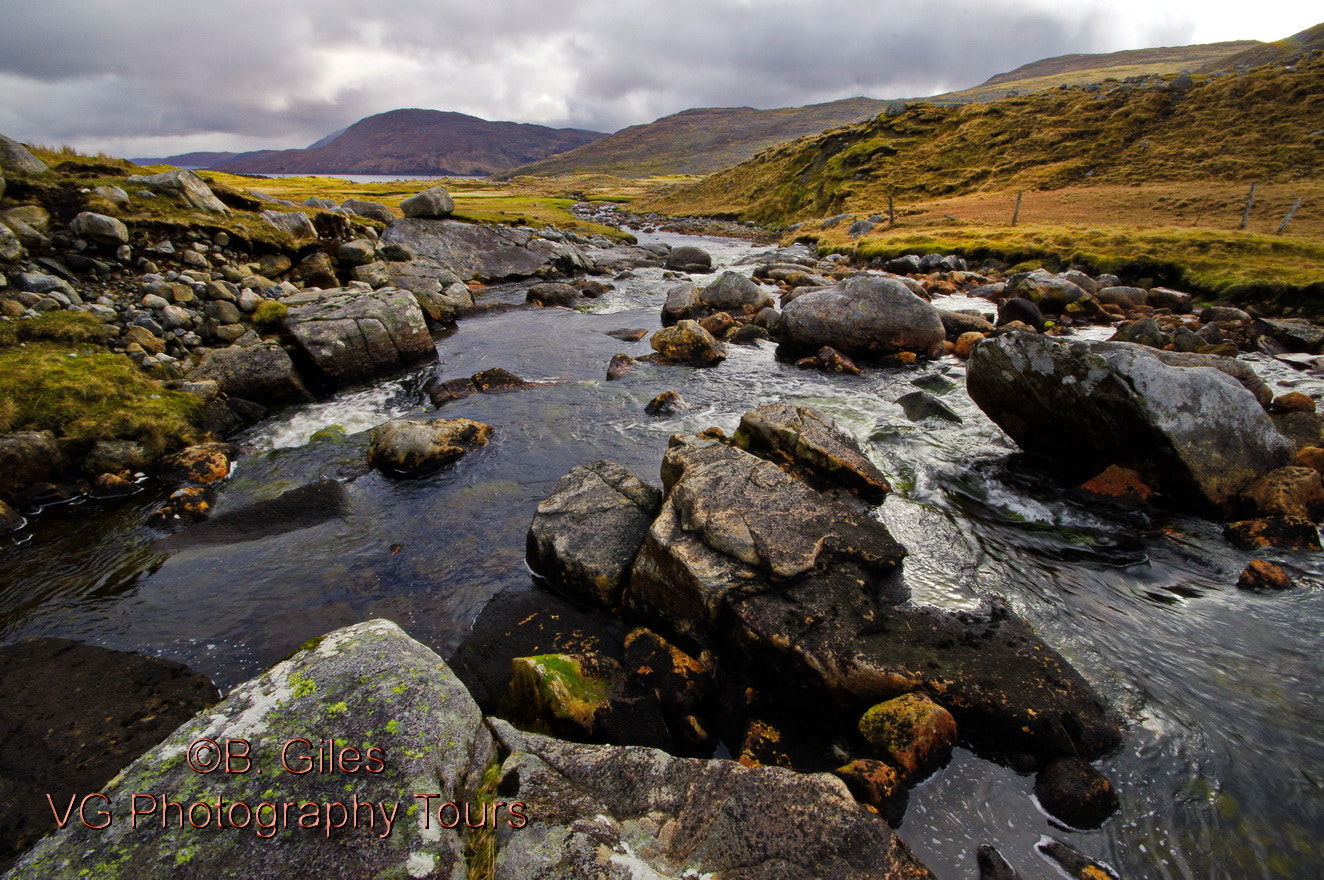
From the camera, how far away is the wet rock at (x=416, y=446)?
10.4m

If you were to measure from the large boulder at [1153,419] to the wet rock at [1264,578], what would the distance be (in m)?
1.52

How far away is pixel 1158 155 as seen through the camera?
4709cm

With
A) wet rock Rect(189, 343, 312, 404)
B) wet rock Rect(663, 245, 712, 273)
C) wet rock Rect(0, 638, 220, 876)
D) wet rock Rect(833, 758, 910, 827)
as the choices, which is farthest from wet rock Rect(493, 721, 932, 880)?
wet rock Rect(663, 245, 712, 273)

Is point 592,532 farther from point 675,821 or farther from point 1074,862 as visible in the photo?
point 1074,862

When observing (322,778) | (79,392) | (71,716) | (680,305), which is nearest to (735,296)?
(680,305)

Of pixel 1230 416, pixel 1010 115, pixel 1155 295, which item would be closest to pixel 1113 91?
pixel 1010 115

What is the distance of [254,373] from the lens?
13.0 metres

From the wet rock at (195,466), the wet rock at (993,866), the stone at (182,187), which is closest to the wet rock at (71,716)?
the wet rock at (195,466)

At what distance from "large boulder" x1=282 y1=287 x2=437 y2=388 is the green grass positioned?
10.3 ft

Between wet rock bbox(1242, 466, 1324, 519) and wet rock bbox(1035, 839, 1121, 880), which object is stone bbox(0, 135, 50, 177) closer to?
wet rock bbox(1035, 839, 1121, 880)

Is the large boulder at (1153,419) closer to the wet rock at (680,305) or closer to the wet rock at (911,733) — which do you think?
the wet rock at (911,733)

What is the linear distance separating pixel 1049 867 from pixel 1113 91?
89785 mm

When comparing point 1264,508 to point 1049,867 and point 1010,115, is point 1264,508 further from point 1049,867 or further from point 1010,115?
point 1010,115

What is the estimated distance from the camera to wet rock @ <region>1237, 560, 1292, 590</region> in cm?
710
